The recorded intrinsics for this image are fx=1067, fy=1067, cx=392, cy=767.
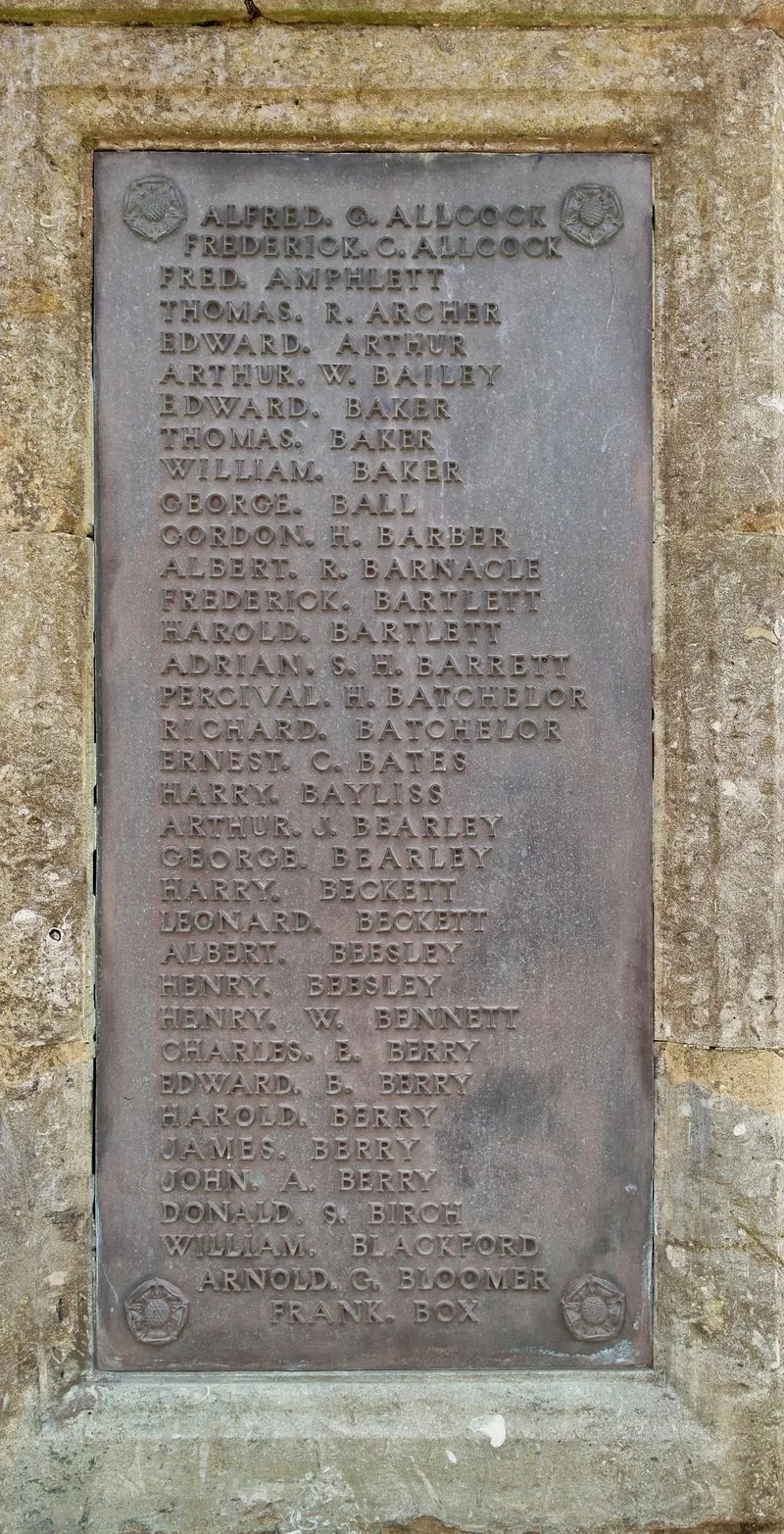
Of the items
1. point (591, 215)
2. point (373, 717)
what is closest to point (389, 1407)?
point (373, 717)

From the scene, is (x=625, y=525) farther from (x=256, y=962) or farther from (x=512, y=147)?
(x=256, y=962)

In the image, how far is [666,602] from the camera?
3.38 metres

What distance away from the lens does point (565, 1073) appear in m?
3.36

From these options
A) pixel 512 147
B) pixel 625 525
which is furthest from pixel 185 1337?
pixel 512 147

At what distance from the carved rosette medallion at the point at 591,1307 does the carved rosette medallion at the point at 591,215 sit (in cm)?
327

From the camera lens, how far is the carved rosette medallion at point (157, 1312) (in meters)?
3.30

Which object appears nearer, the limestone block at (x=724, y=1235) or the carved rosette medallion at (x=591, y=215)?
the limestone block at (x=724, y=1235)

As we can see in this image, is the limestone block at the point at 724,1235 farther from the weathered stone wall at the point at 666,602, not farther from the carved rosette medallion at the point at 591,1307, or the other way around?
the carved rosette medallion at the point at 591,1307

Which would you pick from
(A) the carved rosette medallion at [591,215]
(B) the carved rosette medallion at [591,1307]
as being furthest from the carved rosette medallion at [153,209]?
(B) the carved rosette medallion at [591,1307]

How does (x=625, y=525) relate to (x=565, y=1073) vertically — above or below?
above

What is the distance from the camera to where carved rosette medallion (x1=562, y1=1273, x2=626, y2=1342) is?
331cm

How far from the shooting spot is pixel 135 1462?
317 cm

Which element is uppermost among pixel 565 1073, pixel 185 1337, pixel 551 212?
pixel 551 212

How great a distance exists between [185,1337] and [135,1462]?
348 mm
